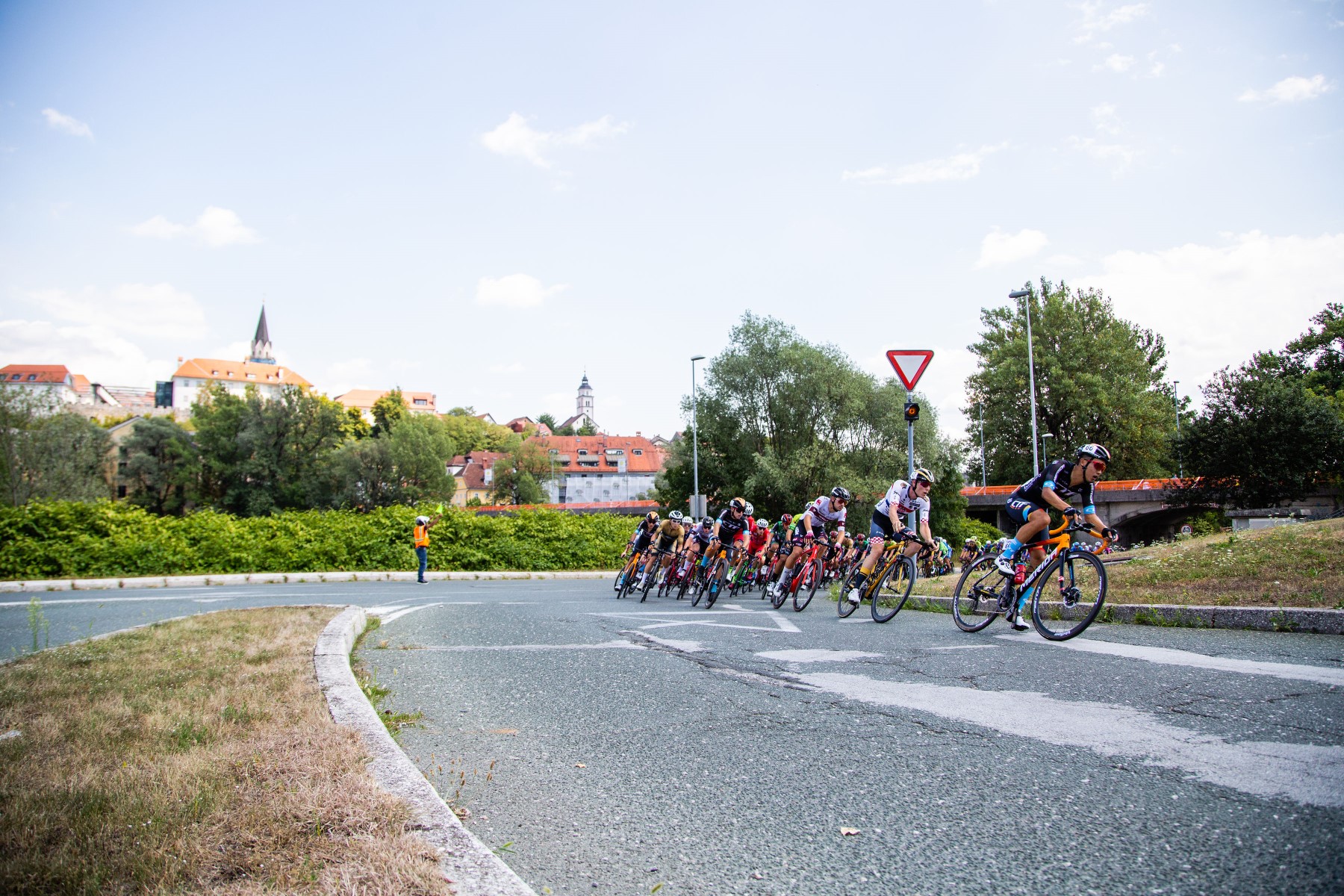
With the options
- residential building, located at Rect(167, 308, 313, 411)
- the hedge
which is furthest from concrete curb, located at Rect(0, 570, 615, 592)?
residential building, located at Rect(167, 308, 313, 411)

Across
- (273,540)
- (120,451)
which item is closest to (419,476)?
(120,451)

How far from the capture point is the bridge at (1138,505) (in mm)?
40388

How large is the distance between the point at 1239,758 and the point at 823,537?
8.51 metres

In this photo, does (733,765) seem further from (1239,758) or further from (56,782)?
(56,782)

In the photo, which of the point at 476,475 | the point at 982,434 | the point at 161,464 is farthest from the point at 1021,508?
the point at 476,475

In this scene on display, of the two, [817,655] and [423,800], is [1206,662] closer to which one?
[817,655]

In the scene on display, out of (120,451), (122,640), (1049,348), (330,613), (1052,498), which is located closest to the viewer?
(1052,498)

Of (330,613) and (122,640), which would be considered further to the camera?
(330,613)

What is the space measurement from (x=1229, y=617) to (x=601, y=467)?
13255cm

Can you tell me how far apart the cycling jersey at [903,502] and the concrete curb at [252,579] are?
1585 centimetres

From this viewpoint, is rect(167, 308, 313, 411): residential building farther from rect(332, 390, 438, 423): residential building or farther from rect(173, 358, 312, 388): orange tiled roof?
rect(332, 390, 438, 423): residential building

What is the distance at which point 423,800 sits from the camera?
312cm

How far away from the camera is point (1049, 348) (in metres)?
56.2

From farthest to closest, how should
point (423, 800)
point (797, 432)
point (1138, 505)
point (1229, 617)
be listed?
point (1138, 505)
point (797, 432)
point (1229, 617)
point (423, 800)
